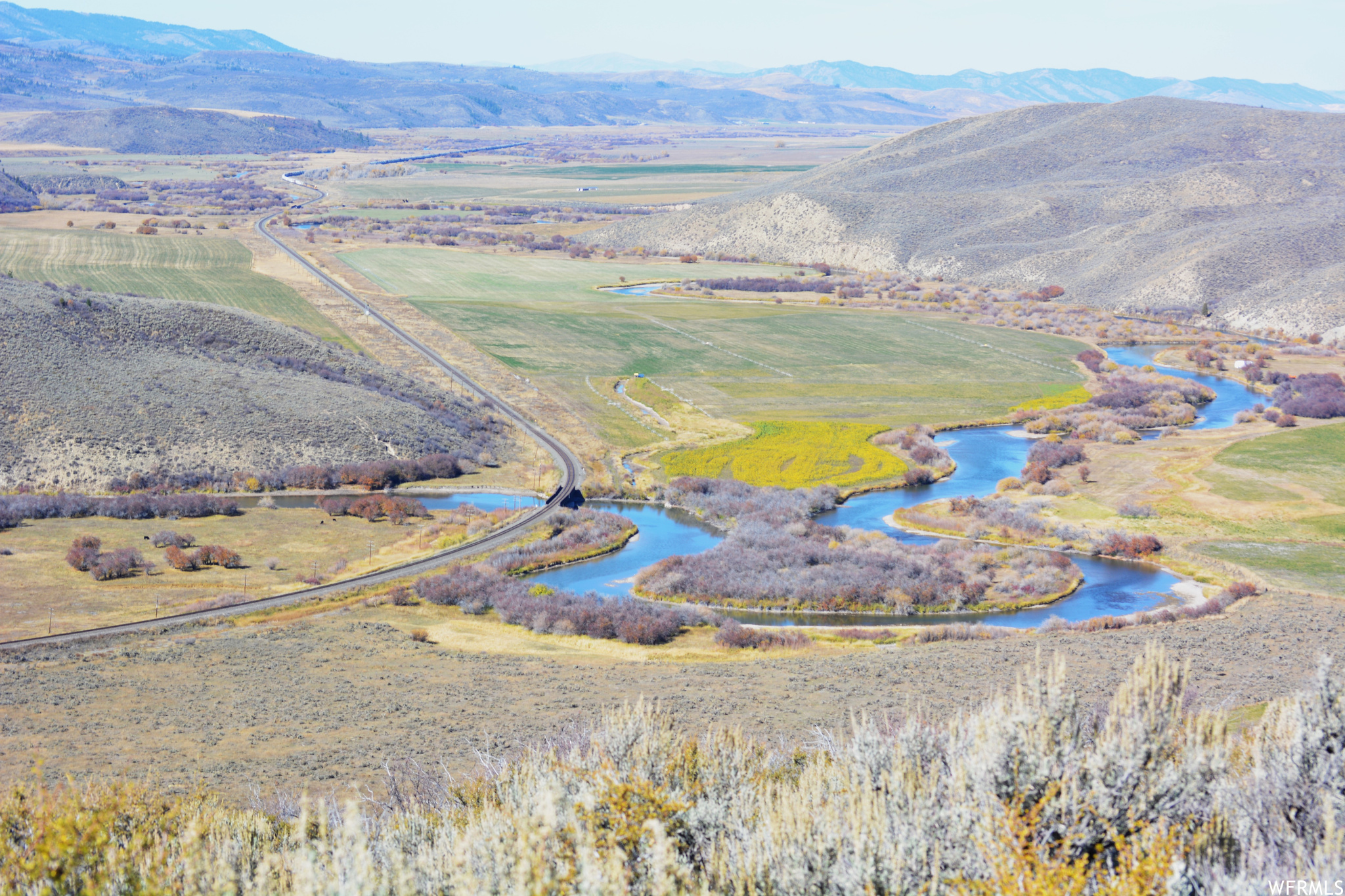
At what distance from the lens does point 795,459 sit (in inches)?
2736

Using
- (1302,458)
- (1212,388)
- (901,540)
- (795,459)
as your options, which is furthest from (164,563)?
(1212,388)

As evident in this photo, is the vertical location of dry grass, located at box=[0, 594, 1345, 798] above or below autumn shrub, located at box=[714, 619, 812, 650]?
above

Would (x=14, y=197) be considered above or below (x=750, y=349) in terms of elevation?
above

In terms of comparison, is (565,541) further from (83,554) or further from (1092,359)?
(1092,359)

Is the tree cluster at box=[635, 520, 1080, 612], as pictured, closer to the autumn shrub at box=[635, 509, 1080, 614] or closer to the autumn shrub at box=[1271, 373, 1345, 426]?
the autumn shrub at box=[635, 509, 1080, 614]

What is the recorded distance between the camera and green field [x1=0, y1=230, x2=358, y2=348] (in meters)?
109

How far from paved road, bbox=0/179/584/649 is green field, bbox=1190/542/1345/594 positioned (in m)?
33.6

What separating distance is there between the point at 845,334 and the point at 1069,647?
76415 mm

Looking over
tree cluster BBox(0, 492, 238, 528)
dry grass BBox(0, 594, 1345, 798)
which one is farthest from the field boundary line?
dry grass BBox(0, 594, 1345, 798)

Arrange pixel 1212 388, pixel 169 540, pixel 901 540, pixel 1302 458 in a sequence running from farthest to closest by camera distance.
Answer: pixel 1212 388
pixel 1302 458
pixel 901 540
pixel 169 540

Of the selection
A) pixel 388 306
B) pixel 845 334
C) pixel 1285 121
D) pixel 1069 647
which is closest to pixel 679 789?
pixel 1069 647

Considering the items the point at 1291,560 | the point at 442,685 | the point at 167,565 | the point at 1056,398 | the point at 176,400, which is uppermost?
the point at 1056,398

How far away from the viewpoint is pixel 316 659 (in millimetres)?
37438

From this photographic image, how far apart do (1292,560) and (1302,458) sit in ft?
66.5
